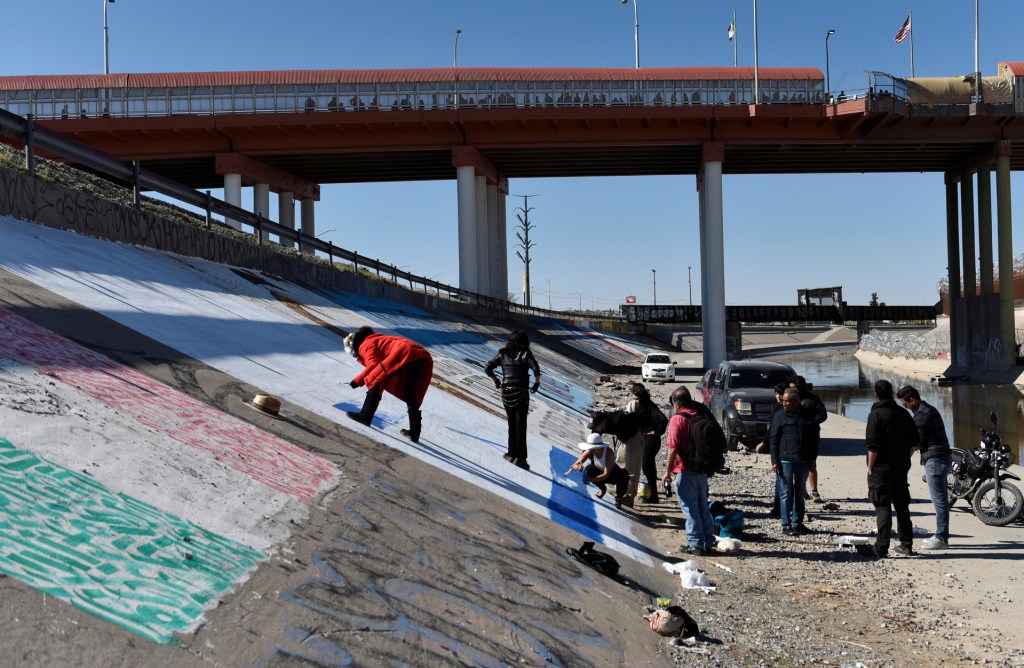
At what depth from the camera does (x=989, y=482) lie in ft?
34.9

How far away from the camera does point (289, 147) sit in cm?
4797

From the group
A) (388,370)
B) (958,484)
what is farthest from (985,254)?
(388,370)

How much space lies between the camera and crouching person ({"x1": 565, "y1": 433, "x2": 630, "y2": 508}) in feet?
35.3

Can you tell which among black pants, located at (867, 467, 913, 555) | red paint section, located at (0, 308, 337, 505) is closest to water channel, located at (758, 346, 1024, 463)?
black pants, located at (867, 467, 913, 555)

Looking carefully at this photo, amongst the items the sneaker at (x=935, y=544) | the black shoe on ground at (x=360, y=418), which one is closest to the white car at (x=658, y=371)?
the sneaker at (x=935, y=544)

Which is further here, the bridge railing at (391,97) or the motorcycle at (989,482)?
the bridge railing at (391,97)

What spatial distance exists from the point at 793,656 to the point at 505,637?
244 centimetres

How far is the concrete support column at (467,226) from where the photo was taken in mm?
49938

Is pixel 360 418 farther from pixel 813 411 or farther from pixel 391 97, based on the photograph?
pixel 391 97

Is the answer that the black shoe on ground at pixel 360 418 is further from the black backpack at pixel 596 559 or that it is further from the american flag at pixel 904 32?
the american flag at pixel 904 32

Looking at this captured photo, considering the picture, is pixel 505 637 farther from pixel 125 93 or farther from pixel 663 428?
pixel 125 93

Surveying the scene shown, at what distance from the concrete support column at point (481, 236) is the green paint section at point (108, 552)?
48.0 metres

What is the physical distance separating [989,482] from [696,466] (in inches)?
168

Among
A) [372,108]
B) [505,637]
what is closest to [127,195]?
[505,637]
